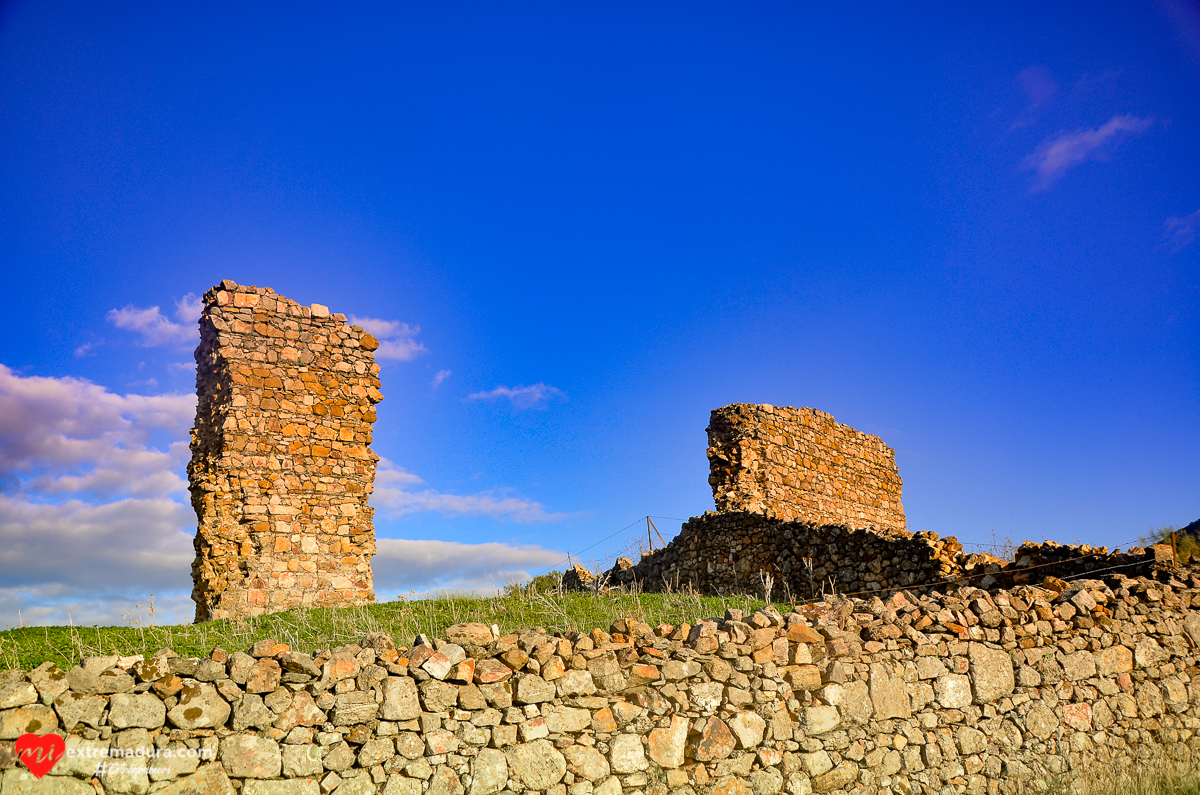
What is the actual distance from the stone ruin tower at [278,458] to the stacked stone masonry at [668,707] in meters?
5.71

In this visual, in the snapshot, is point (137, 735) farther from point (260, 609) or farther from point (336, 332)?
point (336, 332)

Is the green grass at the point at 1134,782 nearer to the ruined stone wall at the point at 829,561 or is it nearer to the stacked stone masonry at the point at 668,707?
the stacked stone masonry at the point at 668,707

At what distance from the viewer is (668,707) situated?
240 inches

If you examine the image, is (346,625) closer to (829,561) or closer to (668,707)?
(668,707)

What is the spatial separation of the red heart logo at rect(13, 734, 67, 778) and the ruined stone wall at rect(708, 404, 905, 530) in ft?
36.8

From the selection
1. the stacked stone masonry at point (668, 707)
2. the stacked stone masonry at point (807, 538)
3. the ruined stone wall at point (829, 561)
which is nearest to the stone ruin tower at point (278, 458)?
the ruined stone wall at point (829, 561)

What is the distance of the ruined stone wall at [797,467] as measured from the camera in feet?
51.6

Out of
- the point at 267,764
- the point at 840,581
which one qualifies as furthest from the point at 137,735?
the point at 840,581

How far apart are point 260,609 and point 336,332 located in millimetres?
4399

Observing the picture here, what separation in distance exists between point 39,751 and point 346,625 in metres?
3.19

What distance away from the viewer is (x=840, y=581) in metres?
12.1

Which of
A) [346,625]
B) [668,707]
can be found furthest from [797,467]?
[346,625]

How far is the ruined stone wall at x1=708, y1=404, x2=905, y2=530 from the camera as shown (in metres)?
15.7

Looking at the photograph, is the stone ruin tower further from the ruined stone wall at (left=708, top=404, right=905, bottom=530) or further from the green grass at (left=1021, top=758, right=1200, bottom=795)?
the green grass at (left=1021, top=758, right=1200, bottom=795)
